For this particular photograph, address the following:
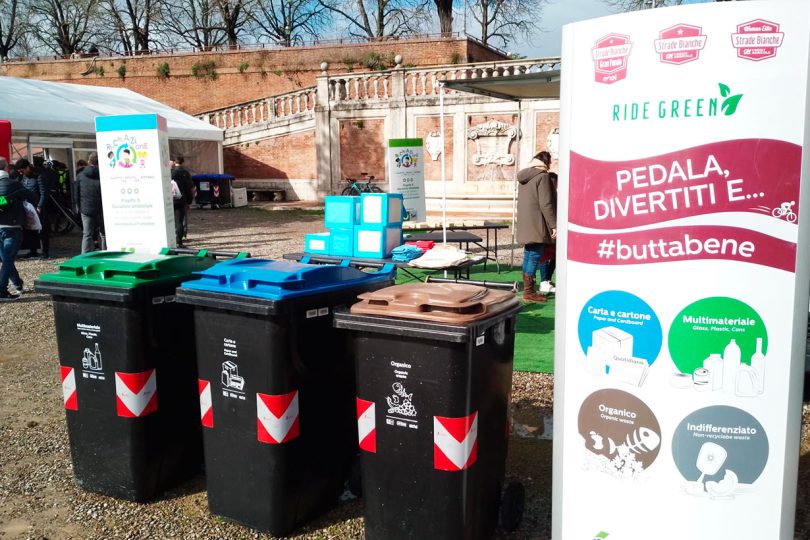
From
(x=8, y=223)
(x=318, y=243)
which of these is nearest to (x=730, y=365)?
(x=318, y=243)

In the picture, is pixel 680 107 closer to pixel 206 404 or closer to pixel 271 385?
pixel 271 385

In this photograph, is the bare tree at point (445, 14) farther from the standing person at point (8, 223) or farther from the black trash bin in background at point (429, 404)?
the black trash bin in background at point (429, 404)

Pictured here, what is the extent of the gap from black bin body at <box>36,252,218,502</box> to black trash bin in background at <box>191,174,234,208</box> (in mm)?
19846

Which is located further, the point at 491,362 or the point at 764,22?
the point at 491,362

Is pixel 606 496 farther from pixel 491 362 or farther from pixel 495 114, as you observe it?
pixel 495 114

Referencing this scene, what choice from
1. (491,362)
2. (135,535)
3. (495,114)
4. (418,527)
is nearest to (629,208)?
(491,362)

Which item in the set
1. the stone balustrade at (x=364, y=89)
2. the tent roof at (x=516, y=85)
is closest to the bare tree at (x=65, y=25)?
the stone balustrade at (x=364, y=89)

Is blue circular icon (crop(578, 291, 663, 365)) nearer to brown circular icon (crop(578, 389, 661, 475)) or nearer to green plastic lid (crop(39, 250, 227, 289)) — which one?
brown circular icon (crop(578, 389, 661, 475))

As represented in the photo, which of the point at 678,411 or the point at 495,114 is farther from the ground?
the point at 495,114

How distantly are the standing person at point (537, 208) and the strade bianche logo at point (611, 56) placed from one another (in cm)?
537

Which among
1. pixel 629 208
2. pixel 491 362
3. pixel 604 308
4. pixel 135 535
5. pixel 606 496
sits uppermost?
pixel 629 208

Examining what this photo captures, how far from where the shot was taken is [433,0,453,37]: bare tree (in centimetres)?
3628

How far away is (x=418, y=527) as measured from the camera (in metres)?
3.14

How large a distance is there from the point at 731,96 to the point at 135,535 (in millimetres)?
3364
